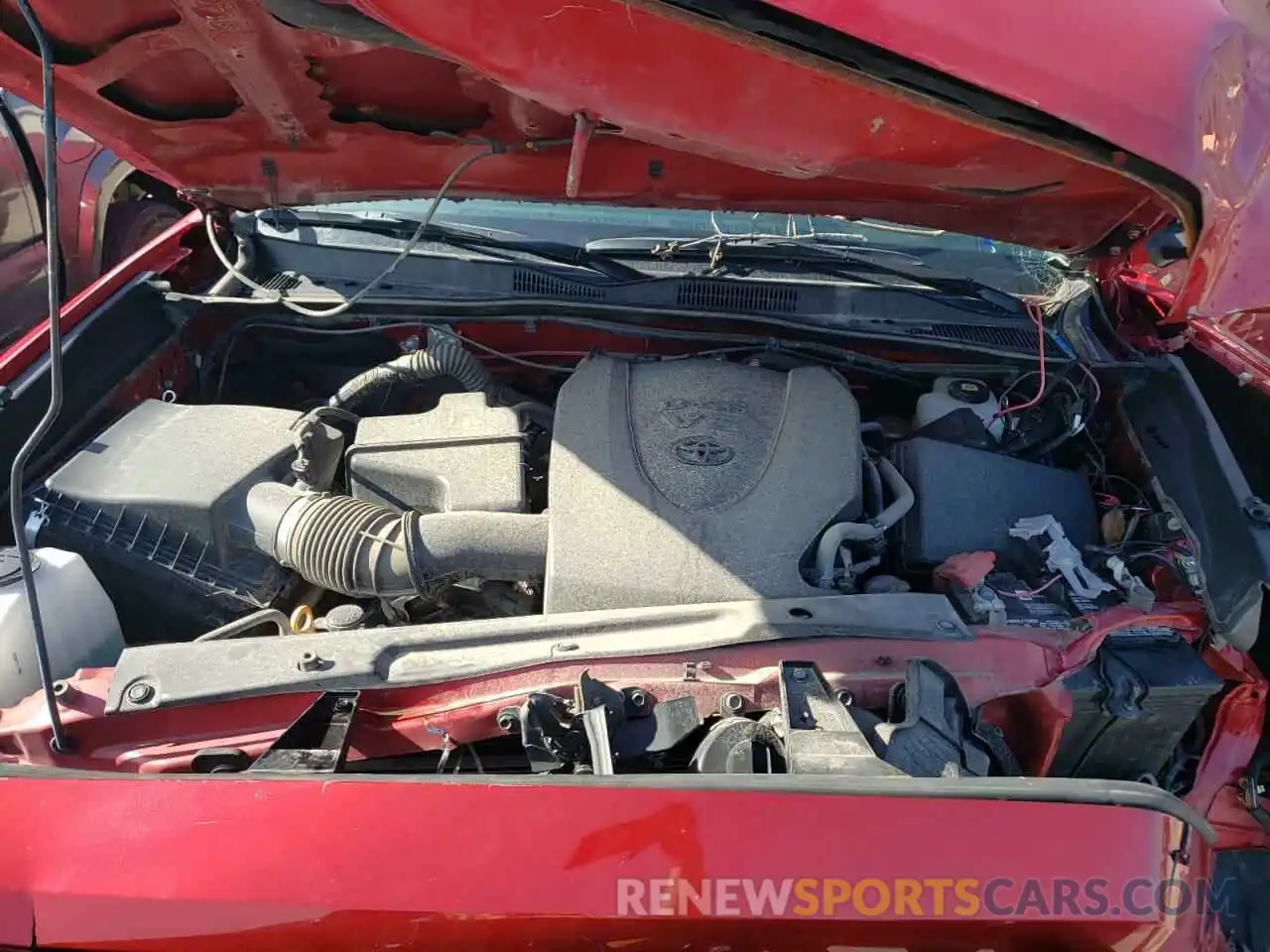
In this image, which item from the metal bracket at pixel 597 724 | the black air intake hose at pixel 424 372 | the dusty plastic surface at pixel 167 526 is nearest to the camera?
the metal bracket at pixel 597 724

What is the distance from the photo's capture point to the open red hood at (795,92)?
49.1 inches

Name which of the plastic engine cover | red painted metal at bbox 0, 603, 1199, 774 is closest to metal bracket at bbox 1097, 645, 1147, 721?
red painted metal at bbox 0, 603, 1199, 774

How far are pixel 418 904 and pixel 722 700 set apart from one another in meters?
0.61

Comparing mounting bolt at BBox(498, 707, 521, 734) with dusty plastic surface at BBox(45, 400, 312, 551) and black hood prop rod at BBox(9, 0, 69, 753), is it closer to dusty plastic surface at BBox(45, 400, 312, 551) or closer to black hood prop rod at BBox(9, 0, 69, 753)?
black hood prop rod at BBox(9, 0, 69, 753)

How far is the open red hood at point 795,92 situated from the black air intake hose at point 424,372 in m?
0.49

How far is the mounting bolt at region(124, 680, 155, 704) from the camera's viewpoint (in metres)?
1.59

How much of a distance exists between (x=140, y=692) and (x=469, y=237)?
1475 millimetres

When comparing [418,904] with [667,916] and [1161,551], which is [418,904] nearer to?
[667,916]

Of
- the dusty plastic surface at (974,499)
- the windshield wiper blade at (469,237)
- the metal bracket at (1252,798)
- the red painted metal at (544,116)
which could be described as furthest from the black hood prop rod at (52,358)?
the metal bracket at (1252,798)

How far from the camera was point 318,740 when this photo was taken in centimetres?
148

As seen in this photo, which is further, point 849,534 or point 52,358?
point 849,534

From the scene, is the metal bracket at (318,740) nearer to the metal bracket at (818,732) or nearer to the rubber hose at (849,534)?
the metal bracket at (818,732)

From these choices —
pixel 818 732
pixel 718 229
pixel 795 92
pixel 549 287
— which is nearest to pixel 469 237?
pixel 549 287

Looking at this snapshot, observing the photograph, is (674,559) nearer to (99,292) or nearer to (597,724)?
(597,724)
